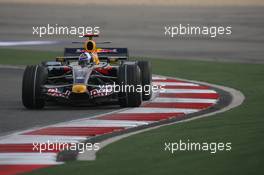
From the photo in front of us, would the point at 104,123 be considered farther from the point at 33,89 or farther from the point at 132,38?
the point at 132,38

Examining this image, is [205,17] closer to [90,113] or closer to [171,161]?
[90,113]

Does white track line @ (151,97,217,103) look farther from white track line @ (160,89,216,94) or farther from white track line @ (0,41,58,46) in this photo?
white track line @ (0,41,58,46)

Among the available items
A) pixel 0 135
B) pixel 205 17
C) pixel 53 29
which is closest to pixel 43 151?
pixel 0 135

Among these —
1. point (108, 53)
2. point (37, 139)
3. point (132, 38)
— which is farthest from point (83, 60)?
point (132, 38)

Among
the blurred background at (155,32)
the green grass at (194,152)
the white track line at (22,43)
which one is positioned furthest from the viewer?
the white track line at (22,43)

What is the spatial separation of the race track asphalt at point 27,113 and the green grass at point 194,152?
1.90 m

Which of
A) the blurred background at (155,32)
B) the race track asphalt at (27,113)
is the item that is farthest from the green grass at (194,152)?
the blurred background at (155,32)

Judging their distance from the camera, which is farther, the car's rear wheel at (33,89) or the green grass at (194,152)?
the car's rear wheel at (33,89)

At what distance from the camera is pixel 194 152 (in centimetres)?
1305

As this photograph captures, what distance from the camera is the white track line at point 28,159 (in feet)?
42.0

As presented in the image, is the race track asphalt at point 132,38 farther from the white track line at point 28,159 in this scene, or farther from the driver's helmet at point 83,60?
the white track line at point 28,159

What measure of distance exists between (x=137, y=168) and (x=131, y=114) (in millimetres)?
5547

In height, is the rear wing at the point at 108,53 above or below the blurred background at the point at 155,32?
above

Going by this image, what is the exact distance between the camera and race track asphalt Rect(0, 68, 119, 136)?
16469 mm
